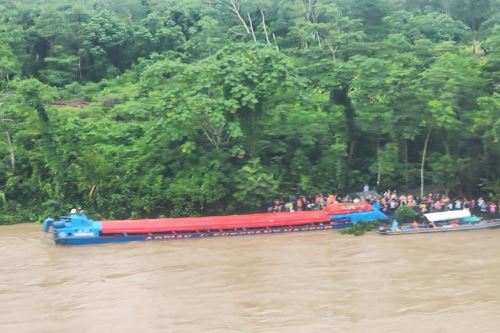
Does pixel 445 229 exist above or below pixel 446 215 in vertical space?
below

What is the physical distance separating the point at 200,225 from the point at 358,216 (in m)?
5.31

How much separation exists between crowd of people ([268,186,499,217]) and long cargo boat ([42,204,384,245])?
98 centimetres

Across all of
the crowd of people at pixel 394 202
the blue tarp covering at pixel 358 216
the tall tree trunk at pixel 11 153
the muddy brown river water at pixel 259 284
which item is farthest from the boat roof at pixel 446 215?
the tall tree trunk at pixel 11 153

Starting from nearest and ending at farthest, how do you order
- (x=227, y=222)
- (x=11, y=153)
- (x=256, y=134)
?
(x=227, y=222), (x=256, y=134), (x=11, y=153)

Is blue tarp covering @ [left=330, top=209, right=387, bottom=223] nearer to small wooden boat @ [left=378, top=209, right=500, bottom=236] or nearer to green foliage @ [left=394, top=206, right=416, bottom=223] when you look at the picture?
green foliage @ [left=394, top=206, right=416, bottom=223]

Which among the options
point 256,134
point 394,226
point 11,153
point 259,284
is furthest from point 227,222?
point 11,153

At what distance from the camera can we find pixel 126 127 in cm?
2672

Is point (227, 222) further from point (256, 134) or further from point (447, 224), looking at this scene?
point (447, 224)

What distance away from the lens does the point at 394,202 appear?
76.2 ft

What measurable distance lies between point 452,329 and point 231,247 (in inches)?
344

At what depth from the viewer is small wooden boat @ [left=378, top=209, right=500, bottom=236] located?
21.0 meters

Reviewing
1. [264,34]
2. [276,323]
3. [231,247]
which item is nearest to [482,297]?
[276,323]

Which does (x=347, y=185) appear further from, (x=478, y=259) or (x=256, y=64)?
(x=478, y=259)

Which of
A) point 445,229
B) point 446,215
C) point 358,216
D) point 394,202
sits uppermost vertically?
point 394,202
